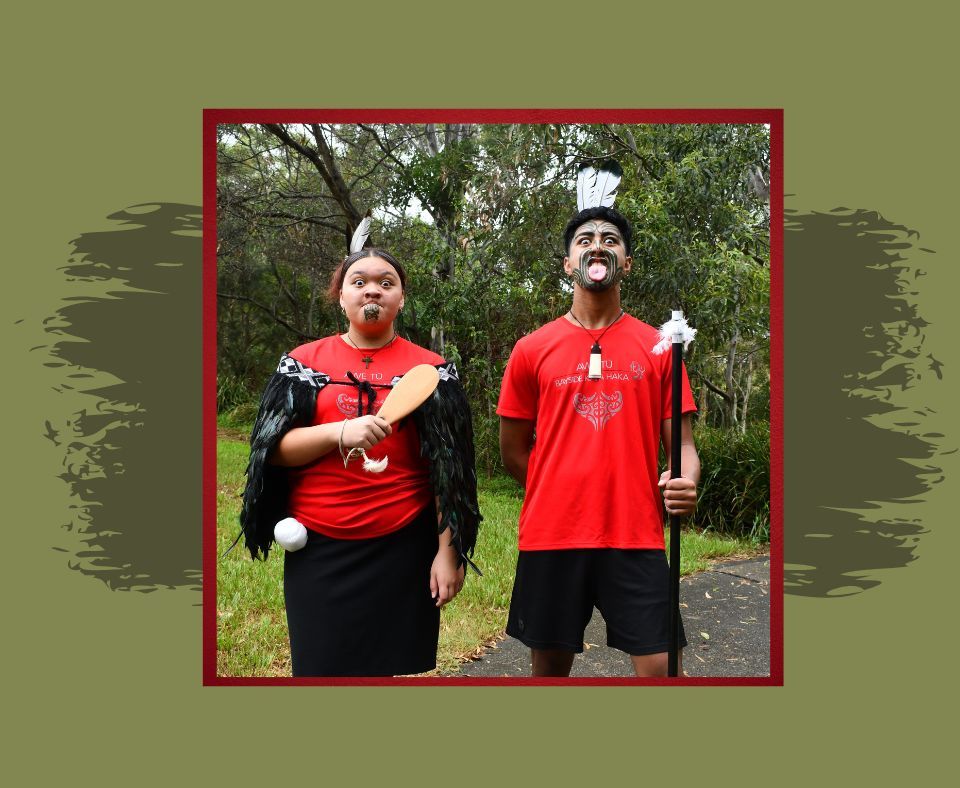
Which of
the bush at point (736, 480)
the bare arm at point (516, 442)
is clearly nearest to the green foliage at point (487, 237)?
the bush at point (736, 480)

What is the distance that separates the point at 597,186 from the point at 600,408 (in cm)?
96

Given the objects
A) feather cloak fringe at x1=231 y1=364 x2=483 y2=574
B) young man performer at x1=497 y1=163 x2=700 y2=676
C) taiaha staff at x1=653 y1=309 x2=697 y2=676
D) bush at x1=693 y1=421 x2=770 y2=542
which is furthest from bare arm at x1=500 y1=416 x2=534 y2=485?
bush at x1=693 y1=421 x2=770 y2=542

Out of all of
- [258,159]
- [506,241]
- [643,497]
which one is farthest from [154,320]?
[643,497]

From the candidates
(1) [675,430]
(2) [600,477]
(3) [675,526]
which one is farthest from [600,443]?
(3) [675,526]

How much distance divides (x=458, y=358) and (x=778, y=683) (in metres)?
1.98

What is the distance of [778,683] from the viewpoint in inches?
136

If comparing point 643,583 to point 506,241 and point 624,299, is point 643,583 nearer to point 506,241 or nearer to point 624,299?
point 624,299

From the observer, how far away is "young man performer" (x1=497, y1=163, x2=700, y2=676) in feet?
10.1

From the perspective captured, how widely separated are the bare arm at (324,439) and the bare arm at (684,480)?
1067mm

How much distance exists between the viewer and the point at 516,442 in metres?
3.32

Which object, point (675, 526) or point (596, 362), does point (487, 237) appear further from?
point (675, 526)

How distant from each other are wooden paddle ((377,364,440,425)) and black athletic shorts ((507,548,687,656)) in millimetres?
766

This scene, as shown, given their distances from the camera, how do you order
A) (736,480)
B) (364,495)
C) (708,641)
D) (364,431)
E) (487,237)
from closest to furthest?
(364,431), (364,495), (708,641), (736,480), (487,237)

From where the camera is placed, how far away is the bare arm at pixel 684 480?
3.05m
